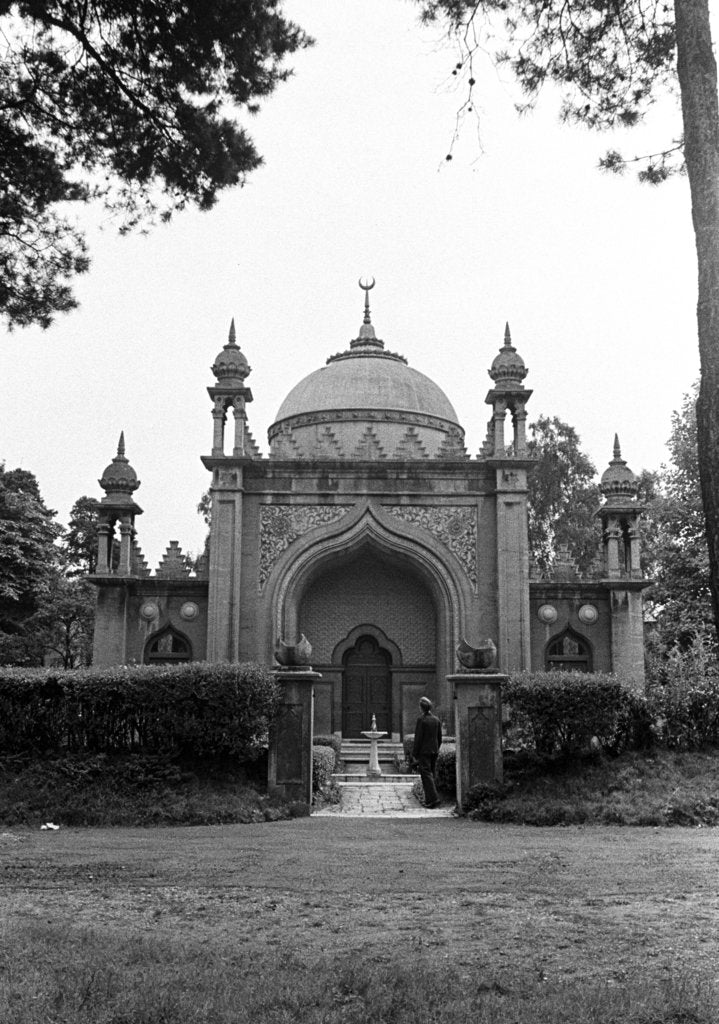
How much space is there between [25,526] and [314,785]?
20987mm

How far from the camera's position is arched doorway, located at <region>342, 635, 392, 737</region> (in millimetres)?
23688

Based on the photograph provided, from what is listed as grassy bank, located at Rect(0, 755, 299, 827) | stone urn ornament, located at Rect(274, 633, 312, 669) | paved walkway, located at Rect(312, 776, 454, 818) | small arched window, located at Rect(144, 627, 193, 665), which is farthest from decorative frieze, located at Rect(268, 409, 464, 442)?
grassy bank, located at Rect(0, 755, 299, 827)

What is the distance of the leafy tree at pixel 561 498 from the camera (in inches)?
1512

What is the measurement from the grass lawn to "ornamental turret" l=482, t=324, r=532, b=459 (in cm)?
1466

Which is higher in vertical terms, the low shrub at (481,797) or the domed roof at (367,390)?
the domed roof at (367,390)

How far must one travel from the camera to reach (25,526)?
3275 centimetres

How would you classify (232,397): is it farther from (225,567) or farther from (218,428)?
(225,567)

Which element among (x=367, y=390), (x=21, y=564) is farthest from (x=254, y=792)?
(x=21, y=564)

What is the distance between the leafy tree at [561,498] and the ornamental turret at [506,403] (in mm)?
14985

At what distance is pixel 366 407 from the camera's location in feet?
87.7

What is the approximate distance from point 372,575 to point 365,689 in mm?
2646

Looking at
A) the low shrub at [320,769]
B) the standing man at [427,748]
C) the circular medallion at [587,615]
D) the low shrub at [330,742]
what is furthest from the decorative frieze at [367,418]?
the standing man at [427,748]

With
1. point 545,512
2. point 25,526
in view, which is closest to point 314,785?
point 25,526

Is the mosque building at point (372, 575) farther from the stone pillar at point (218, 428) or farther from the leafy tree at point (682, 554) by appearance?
the leafy tree at point (682, 554)
